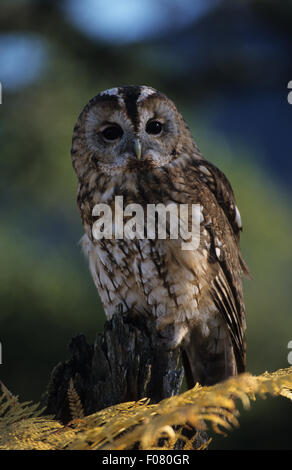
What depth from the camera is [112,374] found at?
5.01ft

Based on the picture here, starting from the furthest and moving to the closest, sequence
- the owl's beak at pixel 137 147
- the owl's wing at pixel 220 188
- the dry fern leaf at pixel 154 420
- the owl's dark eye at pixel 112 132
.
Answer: the owl's wing at pixel 220 188 < the owl's dark eye at pixel 112 132 < the owl's beak at pixel 137 147 < the dry fern leaf at pixel 154 420

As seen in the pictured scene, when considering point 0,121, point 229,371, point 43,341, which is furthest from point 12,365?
point 0,121

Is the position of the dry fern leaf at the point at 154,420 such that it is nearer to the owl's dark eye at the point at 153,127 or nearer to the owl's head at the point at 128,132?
the owl's head at the point at 128,132

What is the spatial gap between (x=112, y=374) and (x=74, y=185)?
187 centimetres

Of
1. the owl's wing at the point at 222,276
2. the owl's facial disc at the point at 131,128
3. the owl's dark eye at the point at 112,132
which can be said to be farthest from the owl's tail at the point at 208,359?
the owl's dark eye at the point at 112,132

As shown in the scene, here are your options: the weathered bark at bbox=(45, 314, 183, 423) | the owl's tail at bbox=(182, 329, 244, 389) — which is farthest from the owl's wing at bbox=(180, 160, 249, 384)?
the weathered bark at bbox=(45, 314, 183, 423)

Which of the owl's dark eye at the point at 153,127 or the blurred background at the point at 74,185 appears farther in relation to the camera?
the blurred background at the point at 74,185

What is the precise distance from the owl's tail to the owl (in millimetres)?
12

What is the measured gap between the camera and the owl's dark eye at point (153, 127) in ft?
6.98

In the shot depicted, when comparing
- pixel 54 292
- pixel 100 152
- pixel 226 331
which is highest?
pixel 100 152

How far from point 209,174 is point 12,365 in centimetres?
161

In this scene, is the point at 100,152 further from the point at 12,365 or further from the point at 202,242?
the point at 12,365

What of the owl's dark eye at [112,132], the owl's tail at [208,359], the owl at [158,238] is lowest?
the owl's tail at [208,359]
